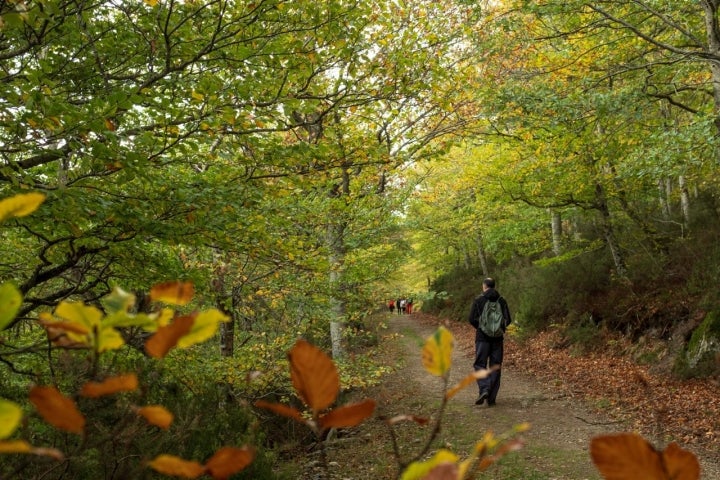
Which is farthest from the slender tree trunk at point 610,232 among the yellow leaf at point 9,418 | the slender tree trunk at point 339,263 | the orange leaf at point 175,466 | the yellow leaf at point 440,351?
the yellow leaf at point 9,418

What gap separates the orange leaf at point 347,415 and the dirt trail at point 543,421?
128 inches

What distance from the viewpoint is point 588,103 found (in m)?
6.68

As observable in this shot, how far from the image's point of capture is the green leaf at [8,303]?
1.70ft

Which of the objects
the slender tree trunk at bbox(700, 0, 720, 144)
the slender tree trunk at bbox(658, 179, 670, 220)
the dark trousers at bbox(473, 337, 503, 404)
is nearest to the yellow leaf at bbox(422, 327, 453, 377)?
the dark trousers at bbox(473, 337, 503, 404)

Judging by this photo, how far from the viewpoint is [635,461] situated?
0.48 meters

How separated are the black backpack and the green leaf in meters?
7.15

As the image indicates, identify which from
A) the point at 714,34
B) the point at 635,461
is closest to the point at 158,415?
the point at 635,461

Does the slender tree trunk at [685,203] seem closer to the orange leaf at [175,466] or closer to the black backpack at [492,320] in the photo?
the black backpack at [492,320]

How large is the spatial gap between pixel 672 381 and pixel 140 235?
8251 millimetres

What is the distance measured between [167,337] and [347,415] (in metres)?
0.25

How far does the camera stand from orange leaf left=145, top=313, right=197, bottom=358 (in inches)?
21.7

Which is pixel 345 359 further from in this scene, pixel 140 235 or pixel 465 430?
pixel 140 235

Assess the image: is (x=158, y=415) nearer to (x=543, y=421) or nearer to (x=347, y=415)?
(x=347, y=415)

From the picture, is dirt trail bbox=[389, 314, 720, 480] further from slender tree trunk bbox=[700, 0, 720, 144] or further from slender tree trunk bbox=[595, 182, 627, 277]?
slender tree trunk bbox=[700, 0, 720, 144]
